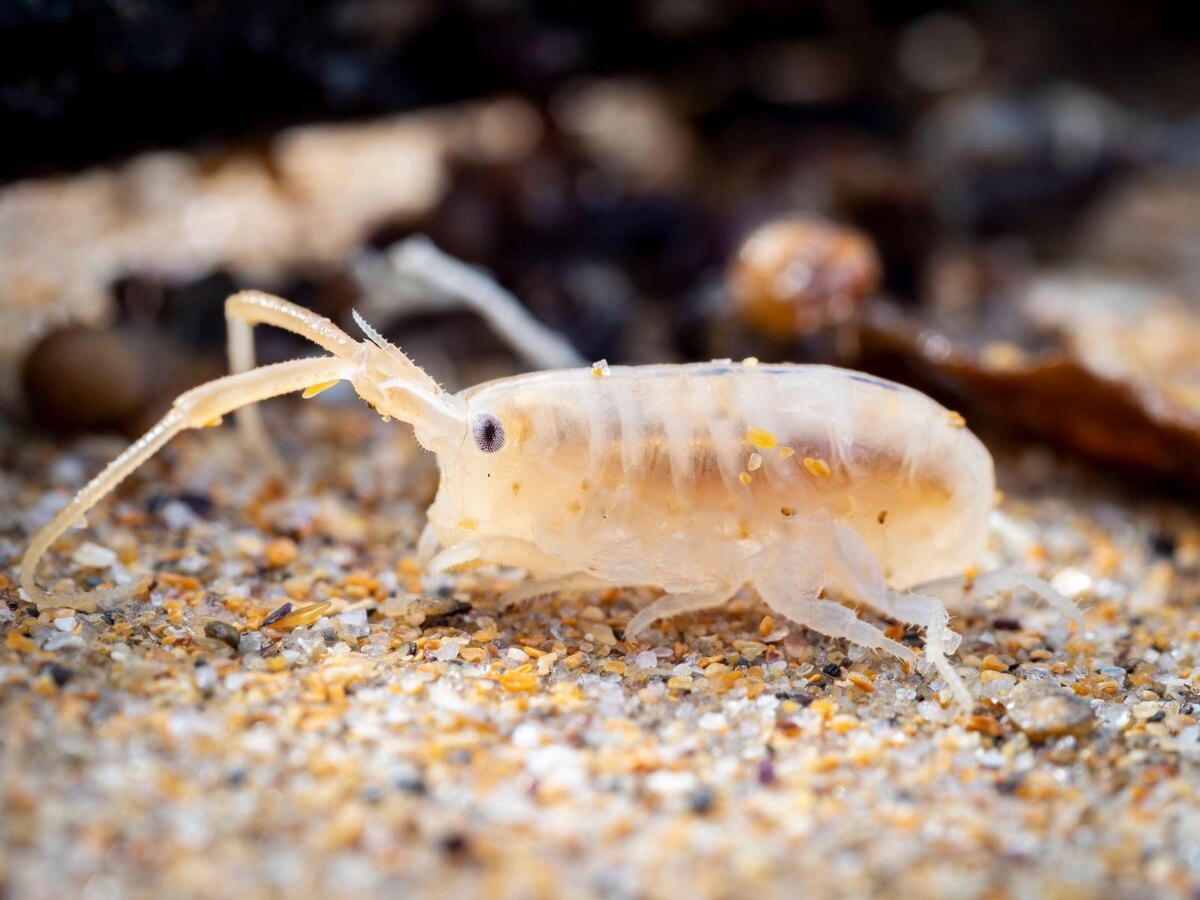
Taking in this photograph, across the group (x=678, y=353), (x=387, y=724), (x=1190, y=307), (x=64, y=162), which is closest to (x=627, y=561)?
(x=387, y=724)

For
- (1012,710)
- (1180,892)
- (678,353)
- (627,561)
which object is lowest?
(1180,892)

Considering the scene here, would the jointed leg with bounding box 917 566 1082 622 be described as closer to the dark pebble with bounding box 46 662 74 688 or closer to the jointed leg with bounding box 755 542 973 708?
the jointed leg with bounding box 755 542 973 708

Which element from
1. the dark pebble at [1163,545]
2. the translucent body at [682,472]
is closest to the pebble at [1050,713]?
the translucent body at [682,472]

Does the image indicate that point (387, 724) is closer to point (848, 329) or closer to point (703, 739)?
point (703, 739)

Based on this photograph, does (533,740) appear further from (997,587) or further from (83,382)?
(83,382)

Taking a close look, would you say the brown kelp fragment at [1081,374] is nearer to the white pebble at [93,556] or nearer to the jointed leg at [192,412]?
the jointed leg at [192,412]

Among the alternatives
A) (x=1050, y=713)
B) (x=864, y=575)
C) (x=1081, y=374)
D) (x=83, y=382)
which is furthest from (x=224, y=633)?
(x=1081, y=374)
